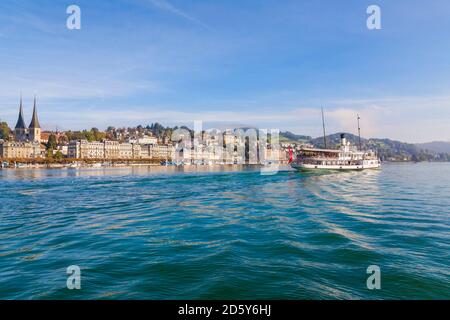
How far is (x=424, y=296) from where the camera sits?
32.0 feet

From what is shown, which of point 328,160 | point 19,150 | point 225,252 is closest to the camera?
point 225,252

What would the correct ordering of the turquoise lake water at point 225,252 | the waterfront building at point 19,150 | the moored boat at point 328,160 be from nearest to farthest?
the turquoise lake water at point 225,252 → the moored boat at point 328,160 → the waterfront building at point 19,150

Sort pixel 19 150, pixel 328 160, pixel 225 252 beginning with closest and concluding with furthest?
pixel 225 252 < pixel 328 160 < pixel 19 150

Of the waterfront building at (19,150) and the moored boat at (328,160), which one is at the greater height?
the waterfront building at (19,150)

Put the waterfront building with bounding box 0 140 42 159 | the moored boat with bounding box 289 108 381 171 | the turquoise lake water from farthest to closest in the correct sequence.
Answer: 1. the waterfront building with bounding box 0 140 42 159
2. the moored boat with bounding box 289 108 381 171
3. the turquoise lake water

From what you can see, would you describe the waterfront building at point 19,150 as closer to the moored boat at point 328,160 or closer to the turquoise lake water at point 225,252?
the moored boat at point 328,160

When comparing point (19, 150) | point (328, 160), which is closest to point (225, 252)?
point (328, 160)

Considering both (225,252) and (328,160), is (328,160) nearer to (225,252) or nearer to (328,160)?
(328,160)

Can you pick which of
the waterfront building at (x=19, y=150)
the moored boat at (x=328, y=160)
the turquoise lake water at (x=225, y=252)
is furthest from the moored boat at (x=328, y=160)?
the waterfront building at (x=19, y=150)

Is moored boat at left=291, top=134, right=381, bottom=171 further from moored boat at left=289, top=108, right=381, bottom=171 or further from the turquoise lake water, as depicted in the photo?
the turquoise lake water

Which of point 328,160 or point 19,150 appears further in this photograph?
point 19,150

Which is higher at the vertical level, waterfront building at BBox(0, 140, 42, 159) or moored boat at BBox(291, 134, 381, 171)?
waterfront building at BBox(0, 140, 42, 159)

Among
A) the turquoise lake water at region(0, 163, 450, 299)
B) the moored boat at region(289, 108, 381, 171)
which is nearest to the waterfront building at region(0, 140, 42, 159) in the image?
the moored boat at region(289, 108, 381, 171)
